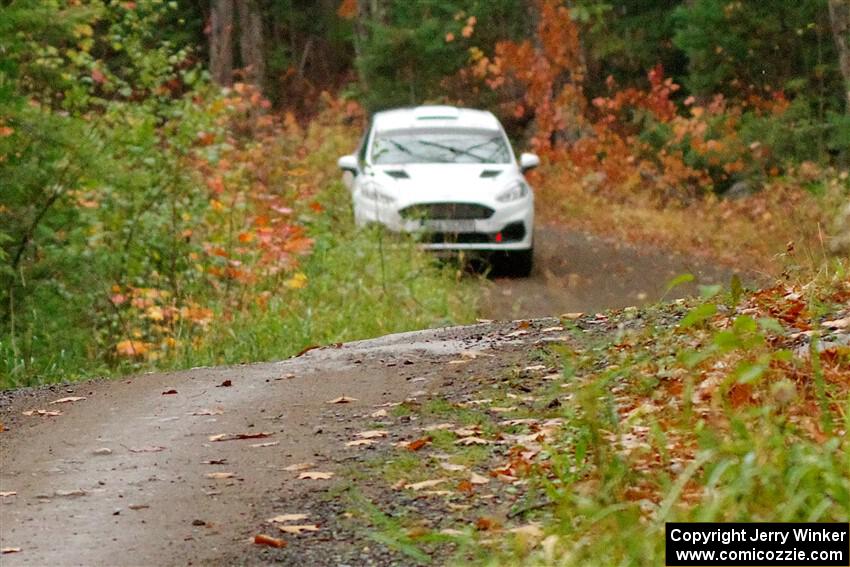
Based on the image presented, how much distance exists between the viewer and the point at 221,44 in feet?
108

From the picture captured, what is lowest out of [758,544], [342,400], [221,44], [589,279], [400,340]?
[589,279]

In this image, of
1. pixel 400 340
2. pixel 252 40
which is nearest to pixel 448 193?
pixel 400 340

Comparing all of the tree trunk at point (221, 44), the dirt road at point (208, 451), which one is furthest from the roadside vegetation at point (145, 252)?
the tree trunk at point (221, 44)

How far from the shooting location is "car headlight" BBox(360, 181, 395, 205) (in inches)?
625

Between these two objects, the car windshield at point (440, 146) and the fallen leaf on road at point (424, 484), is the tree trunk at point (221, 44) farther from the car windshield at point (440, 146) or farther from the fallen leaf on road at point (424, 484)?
the fallen leaf on road at point (424, 484)

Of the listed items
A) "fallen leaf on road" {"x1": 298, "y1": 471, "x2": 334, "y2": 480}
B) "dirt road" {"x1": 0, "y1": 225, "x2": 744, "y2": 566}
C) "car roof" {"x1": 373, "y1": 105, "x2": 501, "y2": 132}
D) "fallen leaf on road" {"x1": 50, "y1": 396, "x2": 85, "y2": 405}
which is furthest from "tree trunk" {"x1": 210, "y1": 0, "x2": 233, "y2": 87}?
"fallen leaf on road" {"x1": 298, "y1": 471, "x2": 334, "y2": 480}

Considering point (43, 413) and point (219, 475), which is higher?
point (219, 475)

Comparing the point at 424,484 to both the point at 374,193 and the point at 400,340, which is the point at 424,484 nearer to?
the point at 400,340

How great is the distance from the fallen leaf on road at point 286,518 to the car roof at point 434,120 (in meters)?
12.5

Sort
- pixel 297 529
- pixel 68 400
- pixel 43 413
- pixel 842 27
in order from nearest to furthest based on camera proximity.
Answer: pixel 297 529
pixel 43 413
pixel 68 400
pixel 842 27

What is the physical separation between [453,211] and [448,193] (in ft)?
0.65

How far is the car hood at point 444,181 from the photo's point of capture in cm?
1596

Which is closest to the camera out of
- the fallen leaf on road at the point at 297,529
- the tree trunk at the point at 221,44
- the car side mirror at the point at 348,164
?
the fallen leaf on road at the point at 297,529

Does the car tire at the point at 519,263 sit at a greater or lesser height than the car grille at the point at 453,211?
lesser
